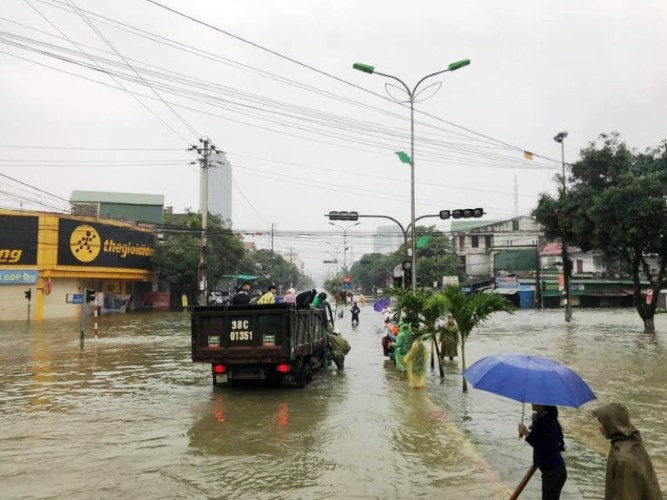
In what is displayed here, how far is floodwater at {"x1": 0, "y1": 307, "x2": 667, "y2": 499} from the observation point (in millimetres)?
5949

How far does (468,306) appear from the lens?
437 inches

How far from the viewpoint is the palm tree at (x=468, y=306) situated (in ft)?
36.3

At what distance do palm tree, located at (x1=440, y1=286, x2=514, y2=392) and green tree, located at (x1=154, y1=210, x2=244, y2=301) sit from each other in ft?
105

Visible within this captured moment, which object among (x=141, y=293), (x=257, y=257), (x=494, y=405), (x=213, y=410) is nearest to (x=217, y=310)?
Result: (x=213, y=410)

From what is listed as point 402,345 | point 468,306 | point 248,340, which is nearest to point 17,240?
point 248,340

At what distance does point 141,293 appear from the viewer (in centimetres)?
5106

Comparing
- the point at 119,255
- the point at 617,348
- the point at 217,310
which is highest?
the point at 119,255

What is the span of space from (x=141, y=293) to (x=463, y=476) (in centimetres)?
4875

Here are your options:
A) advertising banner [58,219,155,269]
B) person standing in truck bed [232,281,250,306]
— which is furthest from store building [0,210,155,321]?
person standing in truck bed [232,281,250,306]

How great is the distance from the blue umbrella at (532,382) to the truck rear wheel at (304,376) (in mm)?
6949

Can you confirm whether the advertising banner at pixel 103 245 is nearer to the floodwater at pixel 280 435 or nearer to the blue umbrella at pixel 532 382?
the floodwater at pixel 280 435

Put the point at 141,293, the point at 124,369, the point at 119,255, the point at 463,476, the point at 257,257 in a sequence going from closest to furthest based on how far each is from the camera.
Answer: the point at 463,476 < the point at 124,369 < the point at 119,255 < the point at 141,293 < the point at 257,257

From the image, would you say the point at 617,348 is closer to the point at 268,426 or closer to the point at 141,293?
the point at 268,426

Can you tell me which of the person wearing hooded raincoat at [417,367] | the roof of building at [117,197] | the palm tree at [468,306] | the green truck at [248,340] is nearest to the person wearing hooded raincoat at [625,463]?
the palm tree at [468,306]
